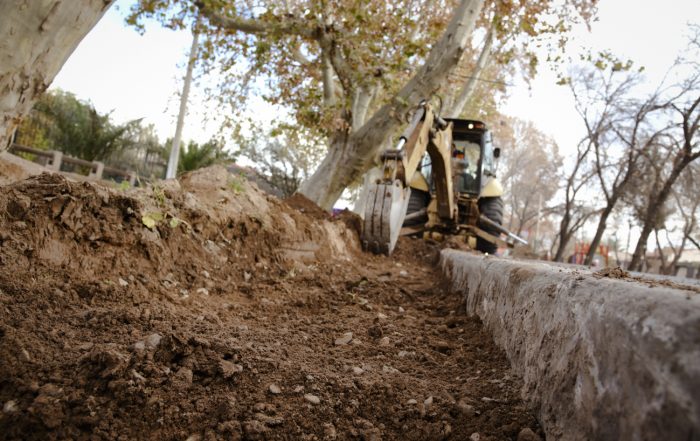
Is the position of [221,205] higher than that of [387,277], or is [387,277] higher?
[221,205]

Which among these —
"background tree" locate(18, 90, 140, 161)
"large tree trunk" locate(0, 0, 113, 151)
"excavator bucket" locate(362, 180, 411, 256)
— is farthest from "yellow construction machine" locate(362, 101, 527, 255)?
"background tree" locate(18, 90, 140, 161)

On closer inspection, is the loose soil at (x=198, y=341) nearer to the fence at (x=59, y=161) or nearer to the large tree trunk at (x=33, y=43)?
the large tree trunk at (x=33, y=43)

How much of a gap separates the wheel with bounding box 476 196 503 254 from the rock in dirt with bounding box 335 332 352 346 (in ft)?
23.2

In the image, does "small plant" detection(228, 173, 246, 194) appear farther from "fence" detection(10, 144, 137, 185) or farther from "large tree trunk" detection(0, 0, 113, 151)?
"fence" detection(10, 144, 137, 185)

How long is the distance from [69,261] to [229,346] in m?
1.16

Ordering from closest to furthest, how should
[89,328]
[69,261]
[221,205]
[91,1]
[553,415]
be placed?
[553,415] → [89,328] → [69,261] → [91,1] → [221,205]

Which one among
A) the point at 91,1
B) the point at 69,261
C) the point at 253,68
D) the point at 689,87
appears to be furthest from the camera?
the point at 689,87

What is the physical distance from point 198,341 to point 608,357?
137 cm

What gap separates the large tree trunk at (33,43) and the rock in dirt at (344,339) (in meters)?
2.12

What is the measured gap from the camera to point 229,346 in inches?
70.2

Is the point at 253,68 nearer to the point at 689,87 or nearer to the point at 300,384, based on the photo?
the point at 300,384

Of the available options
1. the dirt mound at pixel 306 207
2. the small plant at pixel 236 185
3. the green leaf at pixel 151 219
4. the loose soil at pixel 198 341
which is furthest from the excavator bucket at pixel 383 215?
the green leaf at pixel 151 219

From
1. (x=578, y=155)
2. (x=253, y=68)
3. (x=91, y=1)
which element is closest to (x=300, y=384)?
(x=91, y=1)

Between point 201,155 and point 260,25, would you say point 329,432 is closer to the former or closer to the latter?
point 260,25
